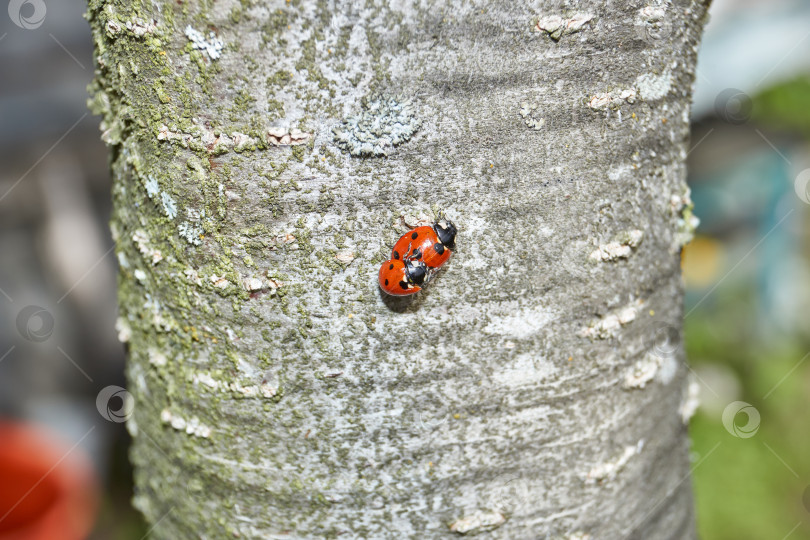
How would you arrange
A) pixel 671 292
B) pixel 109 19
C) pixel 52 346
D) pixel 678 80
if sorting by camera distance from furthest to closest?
pixel 52 346
pixel 671 292
pixel 678 80
pixel 109 19

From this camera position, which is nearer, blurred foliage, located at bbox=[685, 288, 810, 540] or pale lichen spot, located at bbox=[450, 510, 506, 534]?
pale lichen spot, located at bbox=[450, 510, 506, 534]

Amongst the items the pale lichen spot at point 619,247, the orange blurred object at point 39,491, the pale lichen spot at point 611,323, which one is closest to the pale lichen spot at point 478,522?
the pale lichen spot at point 611,323

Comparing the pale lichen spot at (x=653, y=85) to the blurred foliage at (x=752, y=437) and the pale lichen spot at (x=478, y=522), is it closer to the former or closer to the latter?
the pale lichen spot at (x=478, y=522)

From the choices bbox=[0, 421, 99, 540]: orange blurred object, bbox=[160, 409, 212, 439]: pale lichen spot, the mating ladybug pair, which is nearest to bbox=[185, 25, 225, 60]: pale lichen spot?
the mating ladybug pair

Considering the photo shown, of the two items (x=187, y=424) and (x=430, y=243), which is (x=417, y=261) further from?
(x=187, y=424)

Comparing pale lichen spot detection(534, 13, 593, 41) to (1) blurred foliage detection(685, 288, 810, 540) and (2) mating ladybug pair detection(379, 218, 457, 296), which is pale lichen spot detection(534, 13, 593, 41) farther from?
(1) blurred foliage detection(685, 288, 810, 540)

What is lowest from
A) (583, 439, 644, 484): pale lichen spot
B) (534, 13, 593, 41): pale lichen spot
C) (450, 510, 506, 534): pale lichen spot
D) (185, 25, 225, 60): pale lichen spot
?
(450, 510, 506, 534): pale lichen spot

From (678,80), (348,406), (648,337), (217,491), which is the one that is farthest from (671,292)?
(217,491)

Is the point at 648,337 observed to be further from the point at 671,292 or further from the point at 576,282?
the point at 576,282

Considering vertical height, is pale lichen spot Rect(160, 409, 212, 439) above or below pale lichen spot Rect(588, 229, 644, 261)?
above
